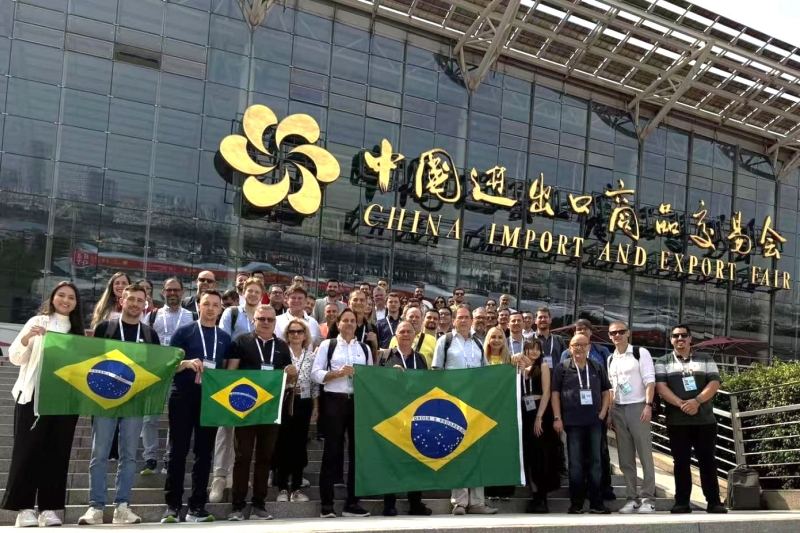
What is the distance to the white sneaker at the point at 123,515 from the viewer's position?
18.8 feet

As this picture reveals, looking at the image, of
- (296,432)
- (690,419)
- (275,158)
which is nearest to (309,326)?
(296,432)

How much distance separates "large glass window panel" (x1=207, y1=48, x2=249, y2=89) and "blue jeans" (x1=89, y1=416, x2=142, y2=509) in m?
15.8

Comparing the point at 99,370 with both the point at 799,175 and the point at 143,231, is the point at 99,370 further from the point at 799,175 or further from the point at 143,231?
the point at 799,175

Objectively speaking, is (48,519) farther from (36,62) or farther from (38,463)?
(36,62)

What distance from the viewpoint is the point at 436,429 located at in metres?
6.85

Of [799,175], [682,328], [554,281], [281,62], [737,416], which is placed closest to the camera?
[682,328]

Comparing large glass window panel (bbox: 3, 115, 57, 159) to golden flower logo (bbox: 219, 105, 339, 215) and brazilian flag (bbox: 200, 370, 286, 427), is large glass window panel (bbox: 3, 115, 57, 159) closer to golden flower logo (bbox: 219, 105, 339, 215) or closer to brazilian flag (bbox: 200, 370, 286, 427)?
golden flower logo (bbox: 219, 105, 339, 215)

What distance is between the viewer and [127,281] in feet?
22.0

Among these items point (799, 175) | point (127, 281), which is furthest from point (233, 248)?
point (799, 175)

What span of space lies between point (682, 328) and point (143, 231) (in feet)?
49.3

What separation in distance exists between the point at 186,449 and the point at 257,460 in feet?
2.01

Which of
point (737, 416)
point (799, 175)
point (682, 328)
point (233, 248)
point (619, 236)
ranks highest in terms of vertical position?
point (799, 175)

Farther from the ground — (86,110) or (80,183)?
(86,110)

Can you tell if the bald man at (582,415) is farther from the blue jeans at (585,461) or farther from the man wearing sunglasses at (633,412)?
the man wearing sunglasses at (633,412)
